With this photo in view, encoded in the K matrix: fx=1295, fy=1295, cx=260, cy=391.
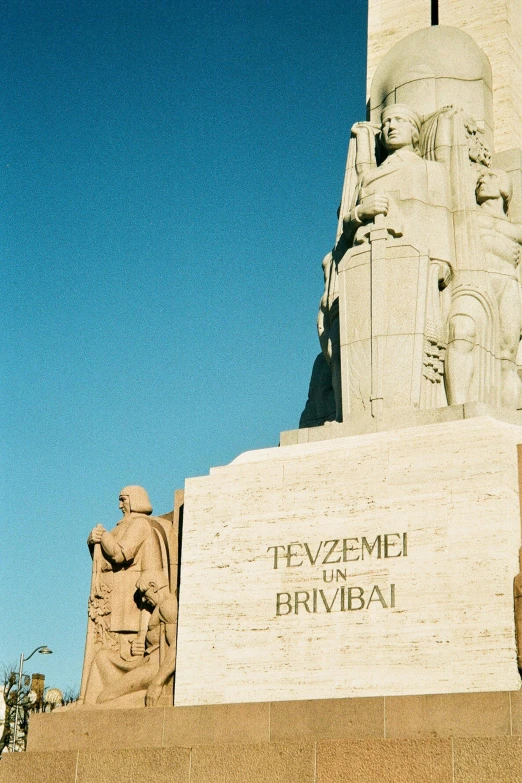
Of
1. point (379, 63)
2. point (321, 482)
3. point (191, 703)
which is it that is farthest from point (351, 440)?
point (379, 63)

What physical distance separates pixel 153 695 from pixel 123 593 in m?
1.71

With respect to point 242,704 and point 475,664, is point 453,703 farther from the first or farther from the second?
point 242,704

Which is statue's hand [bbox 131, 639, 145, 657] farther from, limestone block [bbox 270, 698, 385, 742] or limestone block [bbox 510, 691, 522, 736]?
limestone block [bbox 510, 691, 522, 736]

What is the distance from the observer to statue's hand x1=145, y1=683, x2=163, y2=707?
13.7 metres

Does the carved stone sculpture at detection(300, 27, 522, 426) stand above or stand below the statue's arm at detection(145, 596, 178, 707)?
above

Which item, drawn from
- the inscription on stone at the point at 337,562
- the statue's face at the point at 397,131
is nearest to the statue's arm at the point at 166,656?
the inscription on stone at the point at 337,562

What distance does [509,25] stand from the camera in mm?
19109

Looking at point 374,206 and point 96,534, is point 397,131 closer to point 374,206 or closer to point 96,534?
point 374,206

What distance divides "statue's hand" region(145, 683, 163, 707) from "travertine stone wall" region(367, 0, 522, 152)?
8.94 meters

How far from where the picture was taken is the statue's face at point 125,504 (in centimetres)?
1579

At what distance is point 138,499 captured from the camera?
1584 centimetres

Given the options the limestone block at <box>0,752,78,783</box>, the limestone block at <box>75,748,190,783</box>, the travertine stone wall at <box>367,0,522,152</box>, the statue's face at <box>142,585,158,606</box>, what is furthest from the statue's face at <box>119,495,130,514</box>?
the travertine stone wall at <box>367,0,522,152</box>

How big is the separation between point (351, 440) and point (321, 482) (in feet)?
1.99

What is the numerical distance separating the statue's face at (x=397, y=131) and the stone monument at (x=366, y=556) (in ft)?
0.11
